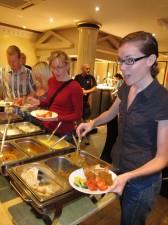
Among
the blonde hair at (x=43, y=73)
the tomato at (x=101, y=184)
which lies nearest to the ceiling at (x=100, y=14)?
the blonde hair at (x=43, y=73)

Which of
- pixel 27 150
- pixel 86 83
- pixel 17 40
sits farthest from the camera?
pixel 17 40

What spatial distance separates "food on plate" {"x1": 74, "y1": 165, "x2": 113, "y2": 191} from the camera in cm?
79

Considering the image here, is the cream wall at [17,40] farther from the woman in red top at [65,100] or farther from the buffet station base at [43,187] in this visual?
the buffet station base at [43,187]

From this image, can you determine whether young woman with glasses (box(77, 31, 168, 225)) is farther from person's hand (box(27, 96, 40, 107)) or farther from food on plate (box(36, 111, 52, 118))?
person's hand (box(27, 96, 40, 107))

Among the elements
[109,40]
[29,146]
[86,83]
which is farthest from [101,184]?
[109,40]

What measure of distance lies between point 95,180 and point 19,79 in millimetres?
1835

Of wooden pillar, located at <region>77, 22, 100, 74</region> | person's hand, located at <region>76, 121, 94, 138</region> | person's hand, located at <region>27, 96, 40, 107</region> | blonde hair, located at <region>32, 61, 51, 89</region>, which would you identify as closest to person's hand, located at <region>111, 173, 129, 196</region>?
person's hand, located at <region>76, 121, 94, 138</region>

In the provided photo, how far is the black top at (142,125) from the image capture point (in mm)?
844

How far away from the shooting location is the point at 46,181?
0.92 metres

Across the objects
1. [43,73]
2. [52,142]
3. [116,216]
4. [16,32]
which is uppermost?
[16,32]

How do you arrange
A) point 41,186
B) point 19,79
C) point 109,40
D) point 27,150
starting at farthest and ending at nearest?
point 109,40, point 19,79, point 27,150, point 41,186

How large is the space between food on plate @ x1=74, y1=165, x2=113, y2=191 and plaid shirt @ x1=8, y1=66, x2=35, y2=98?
1754 mm

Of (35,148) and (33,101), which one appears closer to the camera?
(35,148)

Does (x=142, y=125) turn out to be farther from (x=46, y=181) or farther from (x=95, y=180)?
(x=46, y=181)
